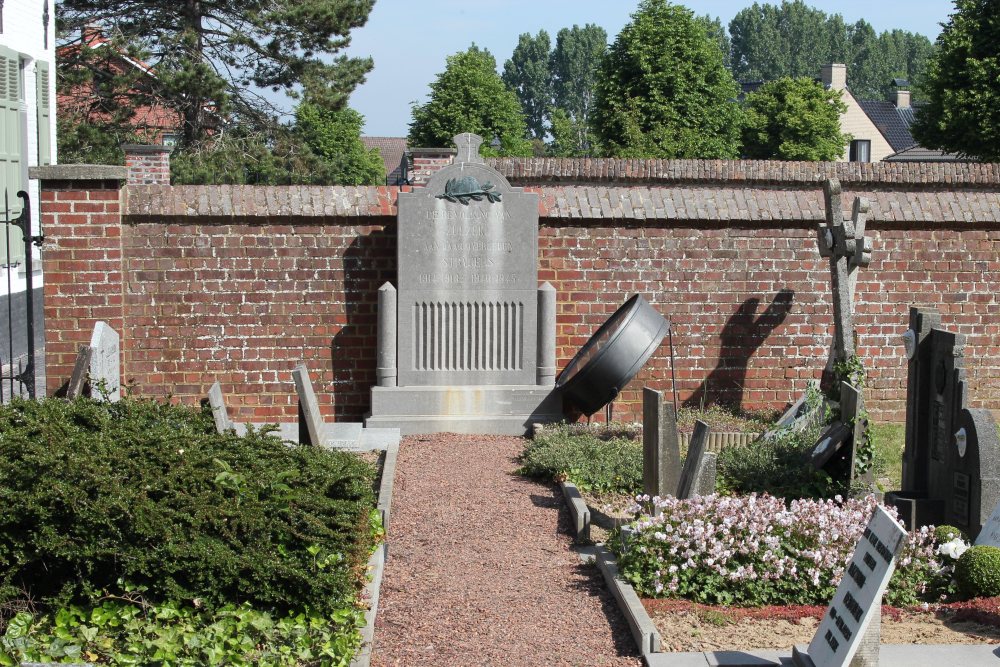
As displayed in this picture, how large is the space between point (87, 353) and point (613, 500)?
13.6 feet

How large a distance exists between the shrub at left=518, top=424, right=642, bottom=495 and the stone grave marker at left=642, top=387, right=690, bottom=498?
987mm

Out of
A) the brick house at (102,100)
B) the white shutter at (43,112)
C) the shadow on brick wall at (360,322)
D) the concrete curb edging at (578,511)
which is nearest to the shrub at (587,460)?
the concrete curb edging at (578,511)

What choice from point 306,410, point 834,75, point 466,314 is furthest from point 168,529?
point 834,75

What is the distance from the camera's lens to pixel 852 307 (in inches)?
428

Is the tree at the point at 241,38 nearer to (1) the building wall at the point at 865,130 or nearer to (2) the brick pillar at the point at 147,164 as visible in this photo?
(2) the brick pillar at the point at 147,164

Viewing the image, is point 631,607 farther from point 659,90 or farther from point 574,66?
point 574,66

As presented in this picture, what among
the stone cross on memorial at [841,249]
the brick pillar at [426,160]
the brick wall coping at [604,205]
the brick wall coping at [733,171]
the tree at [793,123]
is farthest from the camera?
the tree at [793,123]

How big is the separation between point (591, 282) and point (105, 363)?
4.55m

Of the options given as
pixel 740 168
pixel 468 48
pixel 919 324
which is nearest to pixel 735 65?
pixel 468 48

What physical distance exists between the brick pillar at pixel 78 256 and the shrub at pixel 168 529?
436 centimetres

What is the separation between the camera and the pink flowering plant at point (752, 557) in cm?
634

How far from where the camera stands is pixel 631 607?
6012 millimetres

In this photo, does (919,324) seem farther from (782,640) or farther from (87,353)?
(87,353)

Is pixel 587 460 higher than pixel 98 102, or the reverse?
pixel 98 102
